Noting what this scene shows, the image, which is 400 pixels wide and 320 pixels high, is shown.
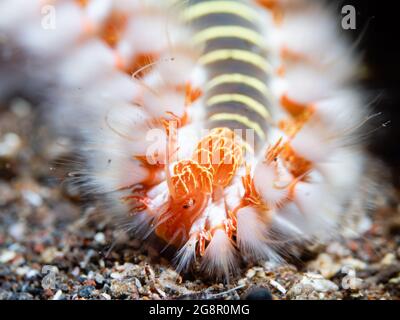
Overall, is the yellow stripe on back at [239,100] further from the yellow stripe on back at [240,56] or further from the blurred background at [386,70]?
the blurred background at [386,70]

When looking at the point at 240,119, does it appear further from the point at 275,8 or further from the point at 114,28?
the point at 114,28

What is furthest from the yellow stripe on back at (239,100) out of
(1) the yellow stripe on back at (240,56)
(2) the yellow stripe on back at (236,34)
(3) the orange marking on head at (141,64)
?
(3) the orange marking on head at (141,64)

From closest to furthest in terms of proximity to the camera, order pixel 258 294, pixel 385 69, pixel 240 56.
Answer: pixel 258 294, pixel 240 56, pixel 385 69

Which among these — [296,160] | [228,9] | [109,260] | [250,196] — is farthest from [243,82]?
[109,260]

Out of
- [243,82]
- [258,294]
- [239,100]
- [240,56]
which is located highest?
[240,56]

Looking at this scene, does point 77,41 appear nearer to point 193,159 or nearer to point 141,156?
point 141,156

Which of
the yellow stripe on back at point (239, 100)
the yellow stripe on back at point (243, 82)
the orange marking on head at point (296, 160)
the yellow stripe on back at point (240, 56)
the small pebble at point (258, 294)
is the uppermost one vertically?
the yellow stripe on back at point (240, 56)
